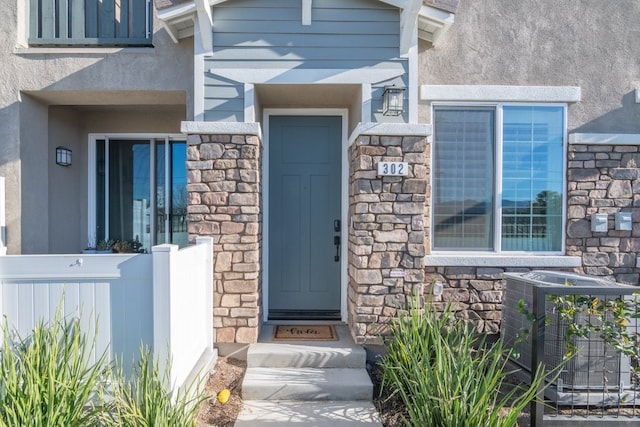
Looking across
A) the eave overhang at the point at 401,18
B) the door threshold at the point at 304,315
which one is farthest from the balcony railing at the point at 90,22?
the door threshold at the point at 304,315

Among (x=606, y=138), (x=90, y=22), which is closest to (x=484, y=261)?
(x=606, y=138)

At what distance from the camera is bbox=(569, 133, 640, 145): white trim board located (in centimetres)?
447

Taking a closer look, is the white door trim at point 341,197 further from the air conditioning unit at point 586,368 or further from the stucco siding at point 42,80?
the air conditioning unit at point 586,368

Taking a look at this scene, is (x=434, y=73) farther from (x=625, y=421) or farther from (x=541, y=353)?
(x=625, y=421)

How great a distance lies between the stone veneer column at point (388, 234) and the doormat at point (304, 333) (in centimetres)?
46

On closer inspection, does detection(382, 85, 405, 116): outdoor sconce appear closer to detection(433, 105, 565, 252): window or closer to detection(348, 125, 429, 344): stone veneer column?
detection(348, 125, 429, 344): stone veneer column

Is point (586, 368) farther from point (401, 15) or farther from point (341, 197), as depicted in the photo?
point (401, 15)

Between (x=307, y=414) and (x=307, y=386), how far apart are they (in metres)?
0.28

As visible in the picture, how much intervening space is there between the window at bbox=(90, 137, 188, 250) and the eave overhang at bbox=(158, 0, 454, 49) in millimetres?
1960

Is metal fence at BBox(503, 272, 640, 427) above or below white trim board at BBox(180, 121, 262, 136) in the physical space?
below

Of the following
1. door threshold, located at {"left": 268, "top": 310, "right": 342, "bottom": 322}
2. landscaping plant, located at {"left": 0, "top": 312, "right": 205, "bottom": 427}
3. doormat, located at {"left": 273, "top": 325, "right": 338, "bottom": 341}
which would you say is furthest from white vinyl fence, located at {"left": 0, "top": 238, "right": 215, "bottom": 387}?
door threshold, located at {"left": 268, "top": 310, "right": 342, "bottom": 322}

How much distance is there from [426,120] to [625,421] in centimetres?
314

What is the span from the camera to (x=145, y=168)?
228 inches

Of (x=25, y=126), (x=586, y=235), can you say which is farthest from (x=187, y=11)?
(x=586, y=235)
